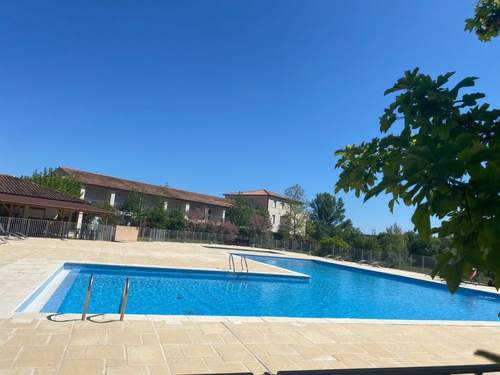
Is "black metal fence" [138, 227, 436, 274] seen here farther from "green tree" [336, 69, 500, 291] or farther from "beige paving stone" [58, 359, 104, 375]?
"green tree" [336, 69, 500, 291]

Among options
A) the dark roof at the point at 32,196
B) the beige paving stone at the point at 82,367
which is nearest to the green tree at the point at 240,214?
the dark roof at the point at 32,196

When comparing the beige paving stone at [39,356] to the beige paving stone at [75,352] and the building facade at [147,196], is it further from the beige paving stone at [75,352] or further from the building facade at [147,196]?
the building facade at [147,196]

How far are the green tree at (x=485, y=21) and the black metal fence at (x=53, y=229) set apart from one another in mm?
25363

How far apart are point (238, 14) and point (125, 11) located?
460 cm

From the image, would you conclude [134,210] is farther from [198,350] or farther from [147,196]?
[198,350]

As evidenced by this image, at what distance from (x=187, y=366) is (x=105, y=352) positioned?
1155 millimetres

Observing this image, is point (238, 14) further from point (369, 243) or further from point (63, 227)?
point (369, 243)

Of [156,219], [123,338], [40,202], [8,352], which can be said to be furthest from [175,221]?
[8,352]

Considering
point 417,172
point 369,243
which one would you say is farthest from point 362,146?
point 369,243

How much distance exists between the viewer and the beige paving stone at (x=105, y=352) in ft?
→ 15.1

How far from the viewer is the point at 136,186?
4591cm

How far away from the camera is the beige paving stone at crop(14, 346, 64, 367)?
422 centimetres

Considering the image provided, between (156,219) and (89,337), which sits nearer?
(89,337)

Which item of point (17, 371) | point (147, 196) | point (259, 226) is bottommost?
point (17, 371)
